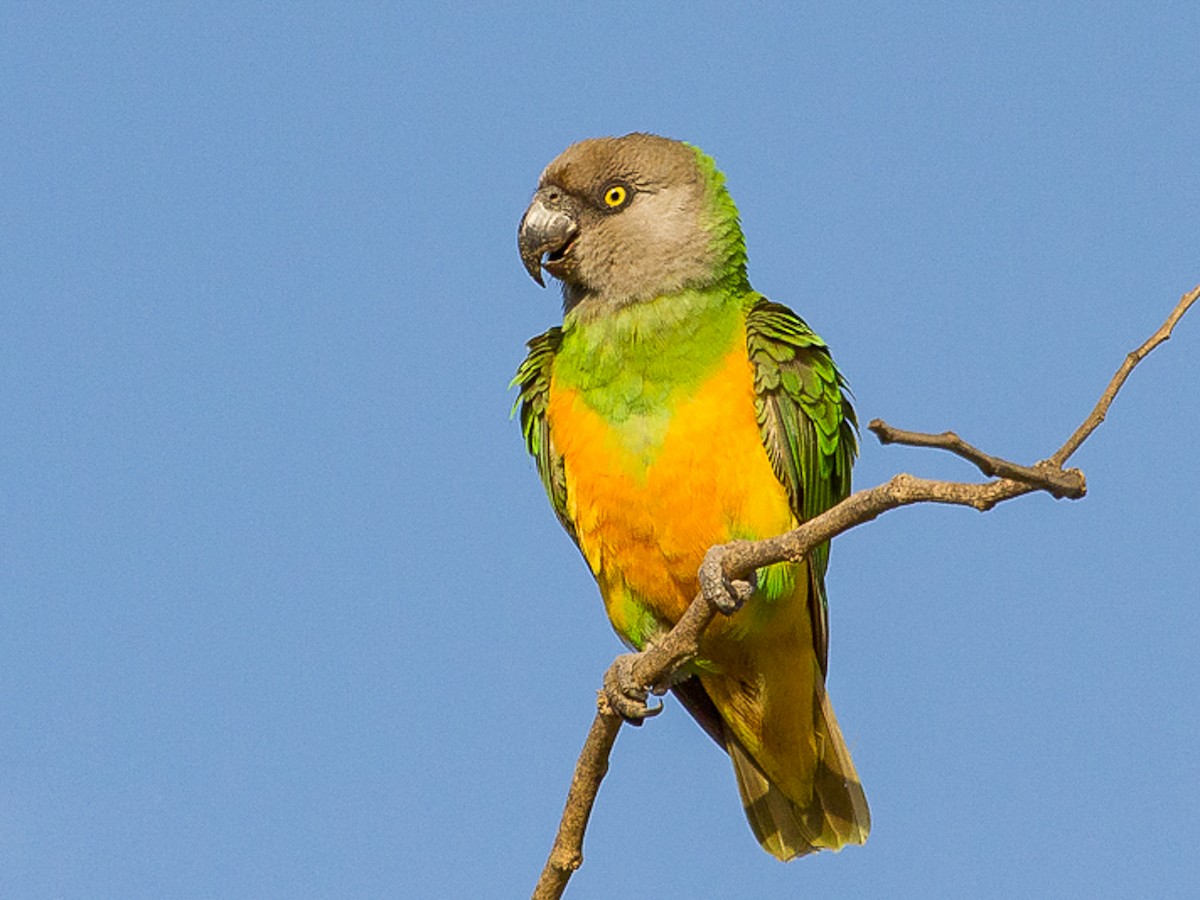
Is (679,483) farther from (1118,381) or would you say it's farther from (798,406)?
(1118,381)

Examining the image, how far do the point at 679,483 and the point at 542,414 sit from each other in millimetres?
1048

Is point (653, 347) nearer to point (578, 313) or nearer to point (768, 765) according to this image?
point (578, 313)

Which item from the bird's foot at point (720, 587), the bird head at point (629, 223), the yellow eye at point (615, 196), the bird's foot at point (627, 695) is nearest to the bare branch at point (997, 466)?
the bird's foot at point (720, 587)

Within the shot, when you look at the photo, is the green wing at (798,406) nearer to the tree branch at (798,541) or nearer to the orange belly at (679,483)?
the orange belly at (679,483)

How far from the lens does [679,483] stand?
21.2 feet

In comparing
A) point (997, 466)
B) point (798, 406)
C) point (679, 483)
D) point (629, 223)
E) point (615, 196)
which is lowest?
point (997, 466)

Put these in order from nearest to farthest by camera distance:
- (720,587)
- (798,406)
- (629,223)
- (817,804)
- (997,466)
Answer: (997,466) → (720,587) → (798,406) → (629,223) → (817,804)

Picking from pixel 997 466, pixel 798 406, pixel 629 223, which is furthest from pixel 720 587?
pixel 629 223

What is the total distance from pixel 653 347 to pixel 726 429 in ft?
1.77

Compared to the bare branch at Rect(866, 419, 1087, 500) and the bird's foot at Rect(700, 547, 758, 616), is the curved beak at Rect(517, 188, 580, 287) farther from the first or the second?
the bare branch at Rect(866, 419, 1087, 500)

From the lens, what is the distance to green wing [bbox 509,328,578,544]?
7207 mm

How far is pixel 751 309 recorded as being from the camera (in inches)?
276

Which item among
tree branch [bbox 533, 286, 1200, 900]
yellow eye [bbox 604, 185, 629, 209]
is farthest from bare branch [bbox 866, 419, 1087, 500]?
yellow eye [bbox 604, 185, 629, 209]

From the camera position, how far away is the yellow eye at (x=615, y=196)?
717 centimetres
